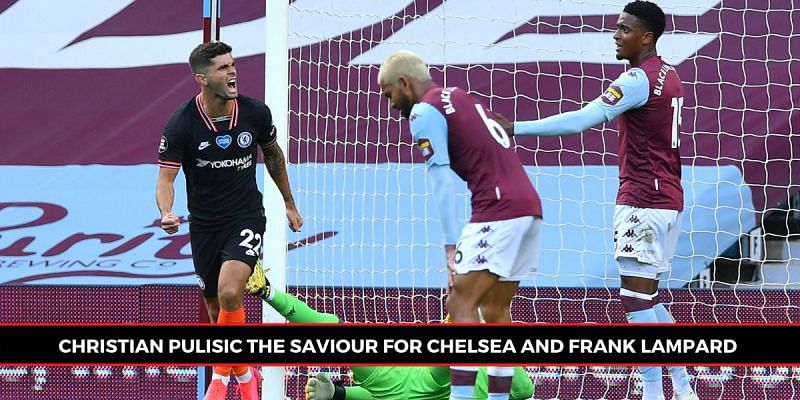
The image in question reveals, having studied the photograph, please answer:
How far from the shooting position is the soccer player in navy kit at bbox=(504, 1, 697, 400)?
7508 mm

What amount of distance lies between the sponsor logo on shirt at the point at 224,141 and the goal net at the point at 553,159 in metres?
2.18

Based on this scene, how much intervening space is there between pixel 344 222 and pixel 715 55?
10.1ft

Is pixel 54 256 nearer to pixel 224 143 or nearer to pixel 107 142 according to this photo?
pixel 107 142

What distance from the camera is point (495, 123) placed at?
6.65 metres

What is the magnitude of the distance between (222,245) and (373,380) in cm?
118

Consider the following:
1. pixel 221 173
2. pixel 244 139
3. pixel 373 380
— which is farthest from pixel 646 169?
pixel 221 173

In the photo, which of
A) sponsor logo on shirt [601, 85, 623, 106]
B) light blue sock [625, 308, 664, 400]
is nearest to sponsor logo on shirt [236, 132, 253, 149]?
sponsor logo on shirt [601, 85, 623, 106]

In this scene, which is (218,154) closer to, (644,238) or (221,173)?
(221,173)

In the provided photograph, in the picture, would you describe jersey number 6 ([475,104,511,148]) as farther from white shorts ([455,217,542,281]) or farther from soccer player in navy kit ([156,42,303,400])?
soccer player in navy kit ([156,42,303,400])

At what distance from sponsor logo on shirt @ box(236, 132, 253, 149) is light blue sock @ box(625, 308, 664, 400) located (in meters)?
2.37

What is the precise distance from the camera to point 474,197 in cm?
661

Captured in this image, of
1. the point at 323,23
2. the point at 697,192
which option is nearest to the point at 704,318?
the point at 697,192

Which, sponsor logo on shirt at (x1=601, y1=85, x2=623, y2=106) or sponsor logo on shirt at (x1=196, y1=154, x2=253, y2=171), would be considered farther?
sponsor logo on shirt at (x1=196, y1=154, x2=253, y2=171)

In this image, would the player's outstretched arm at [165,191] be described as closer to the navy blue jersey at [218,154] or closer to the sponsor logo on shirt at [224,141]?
the navy blue jersey at [218,154]
